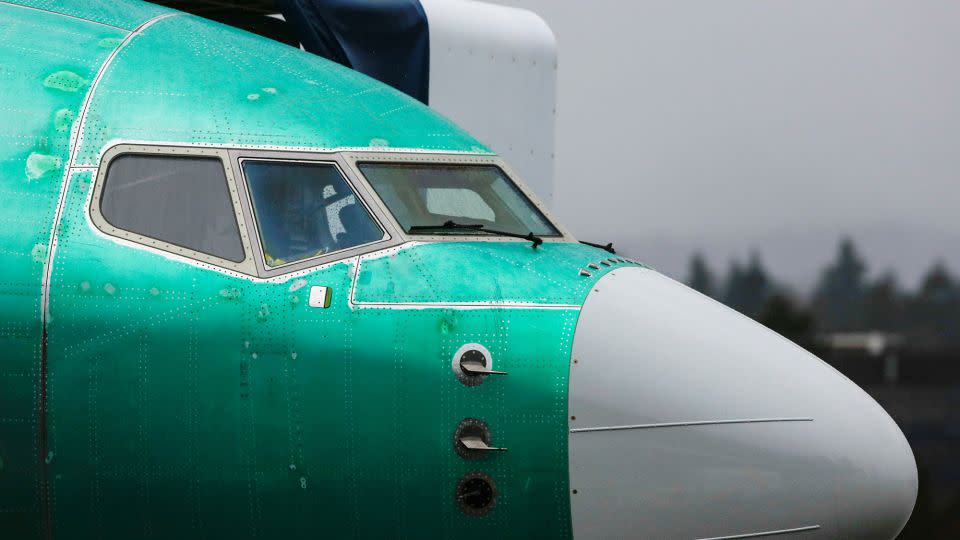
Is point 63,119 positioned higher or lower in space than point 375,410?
higher

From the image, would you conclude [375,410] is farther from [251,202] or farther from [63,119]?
[63,119]

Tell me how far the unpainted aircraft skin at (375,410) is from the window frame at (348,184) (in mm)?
33

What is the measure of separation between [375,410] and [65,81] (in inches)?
121

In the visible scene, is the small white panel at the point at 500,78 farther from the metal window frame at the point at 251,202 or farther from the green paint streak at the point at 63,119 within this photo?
the green paint streak at the point at 63,119

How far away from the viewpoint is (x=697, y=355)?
8.93m

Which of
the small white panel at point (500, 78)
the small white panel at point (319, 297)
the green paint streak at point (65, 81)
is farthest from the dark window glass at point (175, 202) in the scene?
the small white panel at point (500, 78)

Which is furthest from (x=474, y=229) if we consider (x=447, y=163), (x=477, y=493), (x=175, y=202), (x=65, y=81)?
(x=65, y=81)

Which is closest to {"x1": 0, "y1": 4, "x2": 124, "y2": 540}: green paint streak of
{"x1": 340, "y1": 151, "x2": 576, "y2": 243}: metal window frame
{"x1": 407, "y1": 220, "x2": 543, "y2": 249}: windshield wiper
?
{"x1": 340, "y1": 151, "x2": 576, "y2": 243}: metal window frame

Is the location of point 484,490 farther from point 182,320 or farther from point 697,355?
point 182,320

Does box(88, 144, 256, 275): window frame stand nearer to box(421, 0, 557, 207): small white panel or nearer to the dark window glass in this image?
the dark window glass

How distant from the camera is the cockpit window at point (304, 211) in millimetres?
9148

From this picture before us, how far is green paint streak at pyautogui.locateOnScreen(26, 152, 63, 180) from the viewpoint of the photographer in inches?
362

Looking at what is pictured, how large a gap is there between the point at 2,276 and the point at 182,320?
3.82 ft

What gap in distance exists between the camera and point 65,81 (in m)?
9.53
